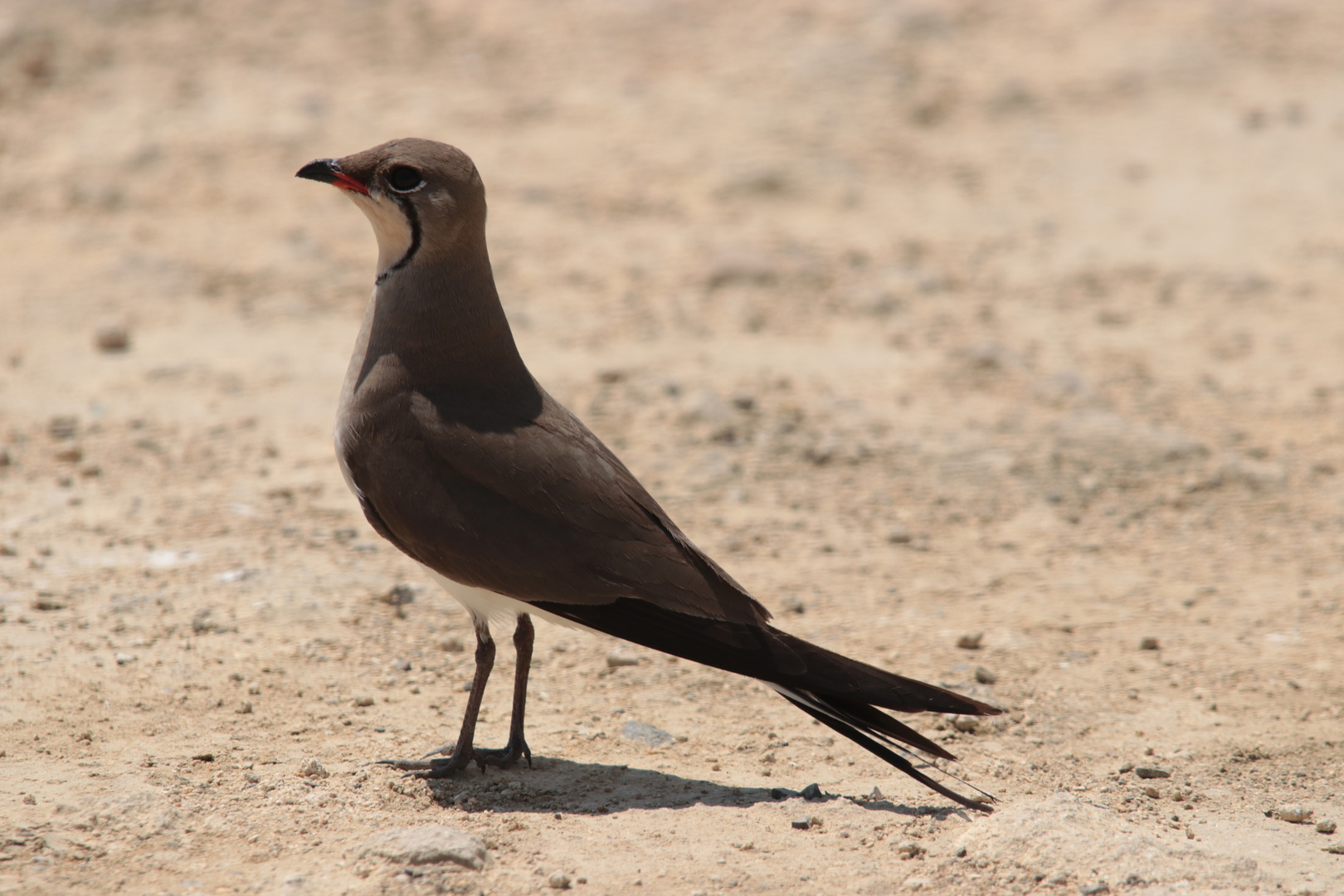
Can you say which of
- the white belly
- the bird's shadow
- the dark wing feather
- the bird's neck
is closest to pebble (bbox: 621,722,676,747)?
the bird's shadow

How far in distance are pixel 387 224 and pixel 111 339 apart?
13.7ft

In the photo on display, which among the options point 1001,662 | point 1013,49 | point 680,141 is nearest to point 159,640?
point 1001,662

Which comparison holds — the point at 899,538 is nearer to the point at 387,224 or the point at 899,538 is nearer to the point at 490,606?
the point at 490,606

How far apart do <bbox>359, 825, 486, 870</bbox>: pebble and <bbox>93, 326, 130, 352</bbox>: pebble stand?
5210mm

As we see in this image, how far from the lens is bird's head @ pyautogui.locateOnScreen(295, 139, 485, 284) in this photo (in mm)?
4723

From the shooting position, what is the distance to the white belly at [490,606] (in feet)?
15.0

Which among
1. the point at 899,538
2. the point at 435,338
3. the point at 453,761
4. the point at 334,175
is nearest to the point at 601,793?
the point at 453,761

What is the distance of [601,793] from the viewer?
4.55m

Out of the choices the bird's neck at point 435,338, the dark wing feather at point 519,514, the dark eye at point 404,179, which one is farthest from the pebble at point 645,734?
the dark eye at point 404,179

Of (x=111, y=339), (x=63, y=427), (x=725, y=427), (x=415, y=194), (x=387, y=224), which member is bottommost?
(x=63, y=427)

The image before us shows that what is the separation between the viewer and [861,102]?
1153 centimetres

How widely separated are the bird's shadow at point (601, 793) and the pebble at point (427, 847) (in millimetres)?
399

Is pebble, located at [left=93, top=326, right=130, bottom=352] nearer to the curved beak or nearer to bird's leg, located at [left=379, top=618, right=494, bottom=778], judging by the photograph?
the curved beak

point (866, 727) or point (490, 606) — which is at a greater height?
point (490, 606)
